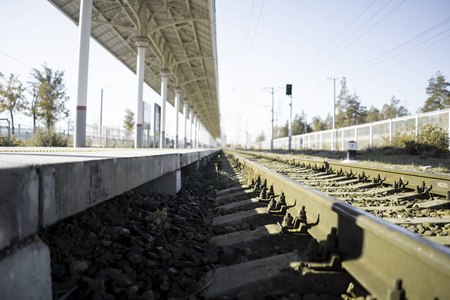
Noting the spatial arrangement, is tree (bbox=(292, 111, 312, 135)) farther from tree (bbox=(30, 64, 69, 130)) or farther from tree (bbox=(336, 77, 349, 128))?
tree (bbox=(30, 64, 69, 130))

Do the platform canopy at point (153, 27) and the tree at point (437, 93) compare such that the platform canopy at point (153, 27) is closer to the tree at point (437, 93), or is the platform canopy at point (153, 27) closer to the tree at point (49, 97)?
the tree at point (49, 97)

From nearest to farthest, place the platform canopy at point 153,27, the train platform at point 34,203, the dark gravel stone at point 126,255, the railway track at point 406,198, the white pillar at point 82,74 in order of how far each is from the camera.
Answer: the train platform at point 34,203 → the dark gravel stone at point 126,255 → the railway track at point 406,198 → the white pillar at point 82,74 → the platform canopy at point 153,27

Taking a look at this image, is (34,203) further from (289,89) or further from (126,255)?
(289,89)

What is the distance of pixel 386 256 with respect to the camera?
1462 mm

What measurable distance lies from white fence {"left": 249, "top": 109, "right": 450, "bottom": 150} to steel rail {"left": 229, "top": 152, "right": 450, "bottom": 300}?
16.5 meters

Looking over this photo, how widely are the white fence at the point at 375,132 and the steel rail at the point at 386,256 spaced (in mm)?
16528

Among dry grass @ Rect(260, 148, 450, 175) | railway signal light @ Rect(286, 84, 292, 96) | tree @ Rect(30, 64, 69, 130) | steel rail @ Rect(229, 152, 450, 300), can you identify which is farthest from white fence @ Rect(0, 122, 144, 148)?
steel rail @ Rect(229, 152, 450, 300)

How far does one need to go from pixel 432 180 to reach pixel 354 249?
11.7 feet

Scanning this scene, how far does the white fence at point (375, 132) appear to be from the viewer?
16.5m

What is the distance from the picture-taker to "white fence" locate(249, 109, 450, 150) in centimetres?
1652

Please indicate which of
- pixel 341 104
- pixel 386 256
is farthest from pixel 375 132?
pixel 341 104

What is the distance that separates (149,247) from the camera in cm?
242

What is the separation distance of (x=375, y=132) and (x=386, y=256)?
25217mm

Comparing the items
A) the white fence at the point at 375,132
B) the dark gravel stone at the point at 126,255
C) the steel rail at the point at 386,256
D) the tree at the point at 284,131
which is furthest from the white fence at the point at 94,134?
the tree at the point at 284,131
